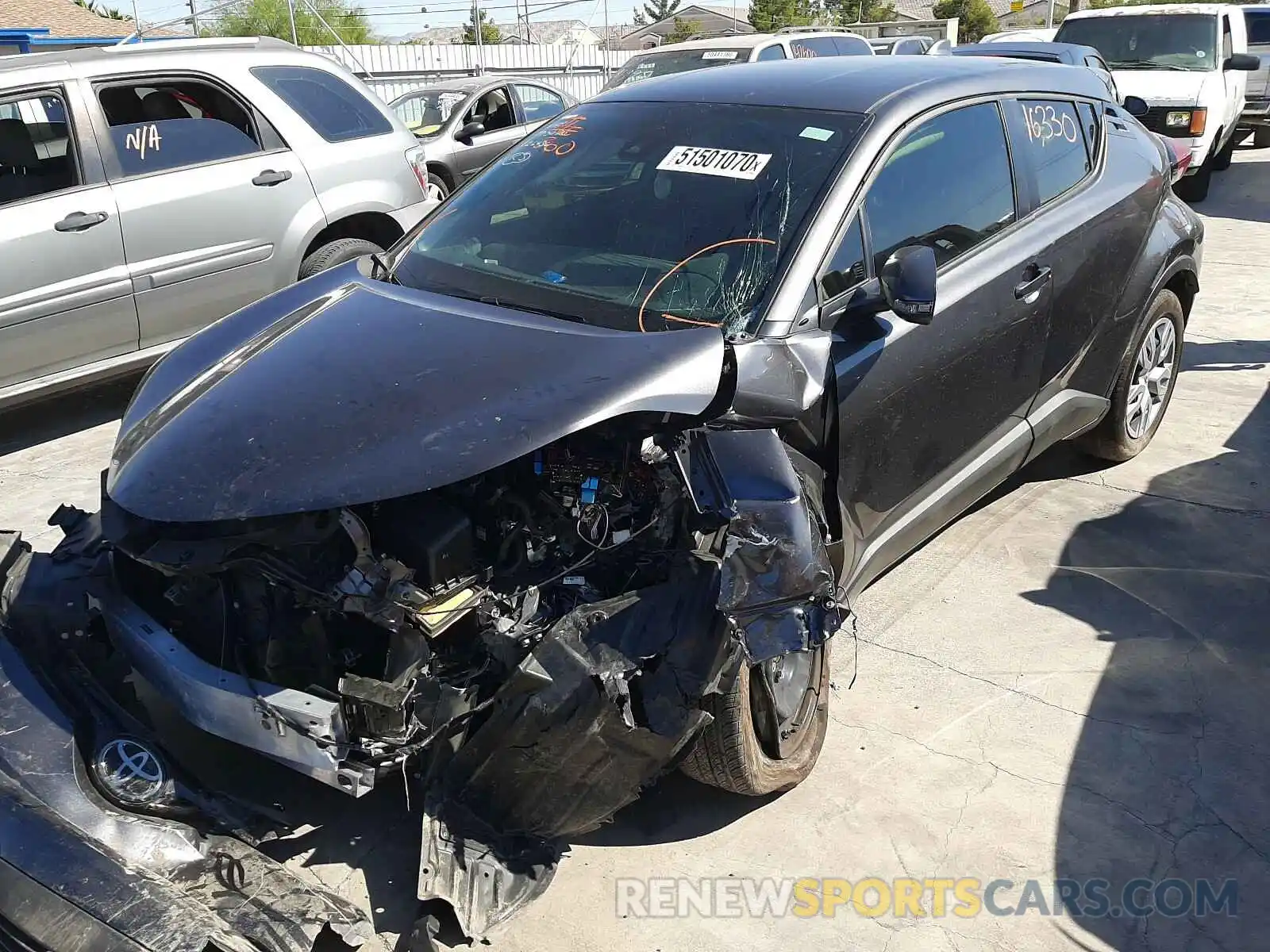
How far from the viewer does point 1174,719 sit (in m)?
3.32

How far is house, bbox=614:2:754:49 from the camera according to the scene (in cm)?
5238

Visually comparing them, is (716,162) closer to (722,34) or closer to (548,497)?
(548,497)

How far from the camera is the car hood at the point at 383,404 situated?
7.78 feet

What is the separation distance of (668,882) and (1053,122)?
311 centimetres

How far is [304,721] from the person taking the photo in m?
2.32

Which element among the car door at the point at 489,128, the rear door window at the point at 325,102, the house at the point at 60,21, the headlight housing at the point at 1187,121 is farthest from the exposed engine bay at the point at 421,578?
the house at the point at 60,21

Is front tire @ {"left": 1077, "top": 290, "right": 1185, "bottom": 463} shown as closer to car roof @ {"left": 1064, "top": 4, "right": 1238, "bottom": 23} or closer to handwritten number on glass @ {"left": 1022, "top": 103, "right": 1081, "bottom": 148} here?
handwritten number on glass @ {"left": 1022, "top": 103, "right": 1081, "bottom": 148}

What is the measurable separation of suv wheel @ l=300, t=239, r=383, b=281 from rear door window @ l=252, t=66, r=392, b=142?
605 millimetres

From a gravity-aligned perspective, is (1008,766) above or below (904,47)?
below

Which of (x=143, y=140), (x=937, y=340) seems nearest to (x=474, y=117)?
(x=143, y=140)

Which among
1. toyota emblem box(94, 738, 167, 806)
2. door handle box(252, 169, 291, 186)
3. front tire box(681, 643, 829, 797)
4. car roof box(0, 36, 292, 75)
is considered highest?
car roof box(0, 36, 292, 75)

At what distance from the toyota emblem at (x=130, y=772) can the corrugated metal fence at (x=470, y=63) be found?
20503 millimetres

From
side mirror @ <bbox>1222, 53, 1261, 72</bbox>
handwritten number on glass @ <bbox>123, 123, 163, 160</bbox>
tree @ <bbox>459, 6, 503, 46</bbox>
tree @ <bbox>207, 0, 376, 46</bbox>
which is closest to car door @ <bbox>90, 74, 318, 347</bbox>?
handwritten number on glass @ <bbox>123, 123, 163, 160</bbox>

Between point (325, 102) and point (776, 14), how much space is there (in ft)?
160
